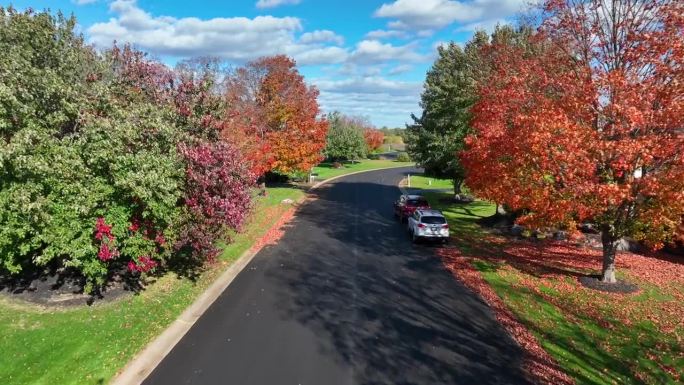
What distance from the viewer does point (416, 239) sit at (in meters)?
22.2

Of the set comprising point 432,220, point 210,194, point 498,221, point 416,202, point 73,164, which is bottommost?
point 498,221

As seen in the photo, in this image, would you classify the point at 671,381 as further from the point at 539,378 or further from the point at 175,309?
the point at 175,309

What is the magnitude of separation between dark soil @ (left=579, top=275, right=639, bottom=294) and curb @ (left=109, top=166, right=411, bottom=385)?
12662 millimetres

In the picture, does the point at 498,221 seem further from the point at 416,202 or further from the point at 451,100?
the point at 451,100

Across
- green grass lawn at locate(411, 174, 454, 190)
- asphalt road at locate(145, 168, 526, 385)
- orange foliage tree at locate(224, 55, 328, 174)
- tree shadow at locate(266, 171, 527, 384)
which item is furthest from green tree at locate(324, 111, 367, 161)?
asphalt road at locate(145, 168, 526, 385)

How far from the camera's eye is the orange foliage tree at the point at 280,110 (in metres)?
38.0

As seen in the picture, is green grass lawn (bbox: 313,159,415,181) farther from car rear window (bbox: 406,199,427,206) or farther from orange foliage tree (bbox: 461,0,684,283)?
orange foliage tree (bbox: 461,0,684,283)

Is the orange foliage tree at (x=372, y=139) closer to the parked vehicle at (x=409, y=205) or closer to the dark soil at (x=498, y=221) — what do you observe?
the dark soil at (x=498, y=221)

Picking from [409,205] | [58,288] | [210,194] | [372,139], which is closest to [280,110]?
[409,205]

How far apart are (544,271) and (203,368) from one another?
527 inches

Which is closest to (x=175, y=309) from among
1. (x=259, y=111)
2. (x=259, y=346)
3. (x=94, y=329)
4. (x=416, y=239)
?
(x=94, y=329)

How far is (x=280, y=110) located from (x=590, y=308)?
30.0 m

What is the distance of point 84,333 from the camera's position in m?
11.8

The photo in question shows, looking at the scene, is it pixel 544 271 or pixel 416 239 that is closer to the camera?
pixel 544 271
